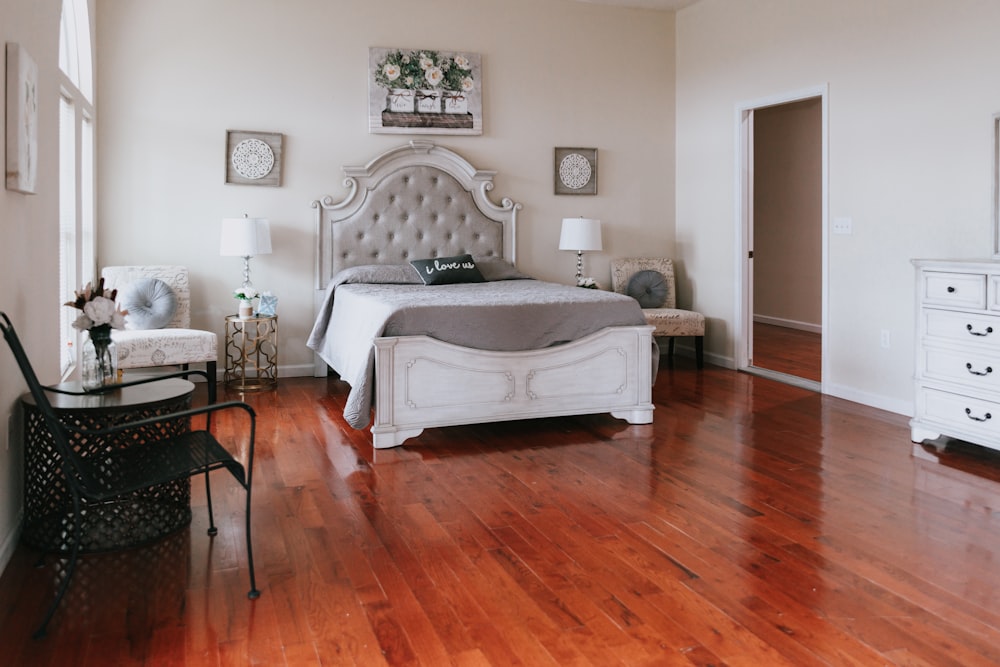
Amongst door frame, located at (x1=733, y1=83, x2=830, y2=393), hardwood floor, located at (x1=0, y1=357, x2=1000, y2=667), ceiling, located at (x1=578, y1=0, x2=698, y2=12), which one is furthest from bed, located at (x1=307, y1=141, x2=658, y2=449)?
ceiling, located at (x1=578, y1=0, x2=698, y2=12)

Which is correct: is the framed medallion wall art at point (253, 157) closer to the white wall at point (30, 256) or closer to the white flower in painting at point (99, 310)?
the white wall at point (30, 256)

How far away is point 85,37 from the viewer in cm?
490

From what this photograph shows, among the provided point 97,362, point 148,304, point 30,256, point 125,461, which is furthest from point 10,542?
point 148,304

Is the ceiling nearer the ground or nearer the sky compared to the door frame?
nearer the sky

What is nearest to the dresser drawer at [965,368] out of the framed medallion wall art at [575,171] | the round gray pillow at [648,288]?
the round gray pillow at [648,288]

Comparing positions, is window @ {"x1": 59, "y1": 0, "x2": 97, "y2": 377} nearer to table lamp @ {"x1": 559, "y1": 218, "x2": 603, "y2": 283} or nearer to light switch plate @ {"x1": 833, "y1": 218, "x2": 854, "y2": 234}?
table lamp @ {"x1": 559, "y1": 218, "x2": 603, "y2": 283}

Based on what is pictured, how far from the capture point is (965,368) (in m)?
3.75

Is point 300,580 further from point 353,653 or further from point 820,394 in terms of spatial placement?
point 820,394

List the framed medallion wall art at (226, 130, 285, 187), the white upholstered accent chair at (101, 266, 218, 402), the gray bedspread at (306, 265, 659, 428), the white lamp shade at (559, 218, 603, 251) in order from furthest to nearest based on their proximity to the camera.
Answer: the white lamp shade at (559, 218, 603, 251)
the framed medallion wall art at (226, 130, 285, 187)
the white upholstered accent chair at (101, 266, 218, 402)
the gray bedspread at (306, 265, 659, 428)

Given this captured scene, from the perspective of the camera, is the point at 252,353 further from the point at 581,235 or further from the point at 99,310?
the point at 99,310

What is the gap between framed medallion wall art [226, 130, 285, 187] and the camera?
563 centimetres

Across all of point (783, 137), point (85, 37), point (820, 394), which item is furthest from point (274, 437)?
point (783, 137)

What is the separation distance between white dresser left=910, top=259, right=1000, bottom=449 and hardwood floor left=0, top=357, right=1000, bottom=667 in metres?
0.18

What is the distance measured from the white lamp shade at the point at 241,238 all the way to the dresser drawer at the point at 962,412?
4023 millimetres
